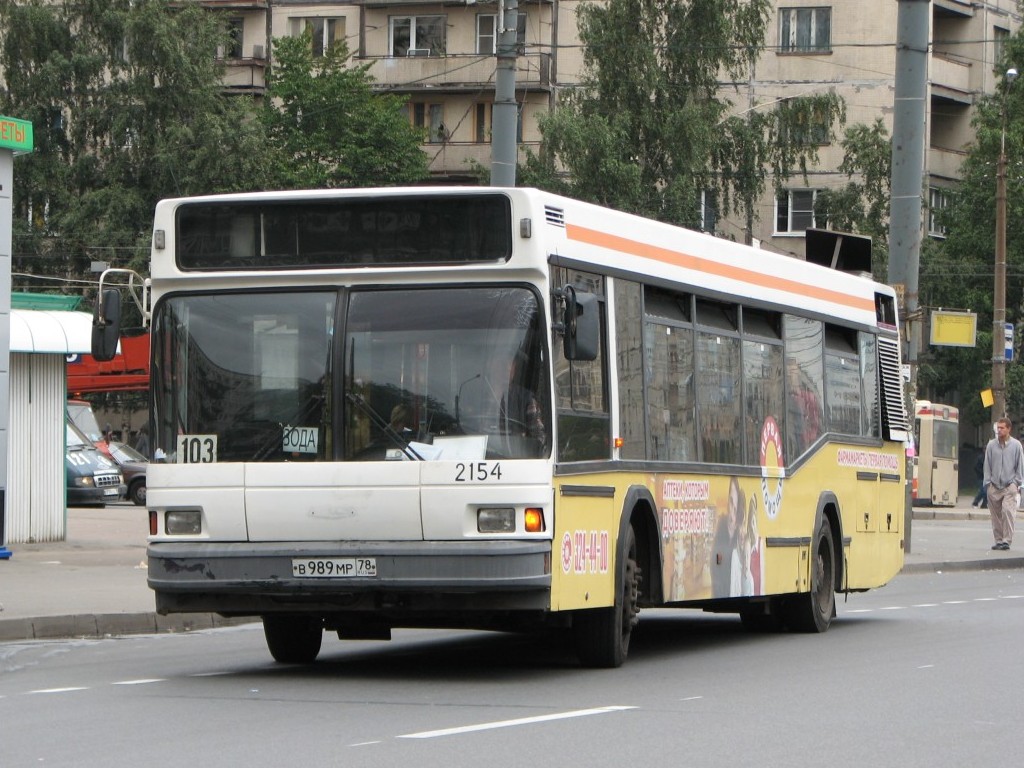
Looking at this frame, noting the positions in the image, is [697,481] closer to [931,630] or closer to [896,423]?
[931,630]

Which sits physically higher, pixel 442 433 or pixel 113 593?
pixel 442 433

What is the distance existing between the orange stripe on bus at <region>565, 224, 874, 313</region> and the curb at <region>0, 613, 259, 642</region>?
4926 millimetres

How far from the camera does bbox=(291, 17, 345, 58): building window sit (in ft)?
216

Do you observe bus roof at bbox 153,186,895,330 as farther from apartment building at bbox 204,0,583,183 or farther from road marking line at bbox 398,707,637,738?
apartment building at bbox 204,0,583,183

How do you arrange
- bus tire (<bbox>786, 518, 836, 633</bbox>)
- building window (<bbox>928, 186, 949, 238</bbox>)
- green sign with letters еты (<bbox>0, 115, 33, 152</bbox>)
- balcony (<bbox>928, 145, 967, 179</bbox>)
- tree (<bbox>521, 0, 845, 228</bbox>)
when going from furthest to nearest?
balcony (<bbox>928, 145, 967, 179</bbox>)
building window (<bbox>928, 186, 949, 238</bbox>)
tree (<bbox>521, 0, 845, 228</bbox>)
green sign with letters еты (<bbox>0, 115, 33, 152</bbox>)
bus tire (<bbox>786, 518, 836, 633</bbox>)

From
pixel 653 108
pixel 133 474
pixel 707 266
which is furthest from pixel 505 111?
pixel 653 108

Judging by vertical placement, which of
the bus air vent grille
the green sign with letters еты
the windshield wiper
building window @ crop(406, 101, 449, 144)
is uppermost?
building window @ crop(406, 101, 449, 144)

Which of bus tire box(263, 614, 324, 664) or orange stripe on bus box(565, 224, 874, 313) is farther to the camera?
bus tire box(263, 614, 324, 664)

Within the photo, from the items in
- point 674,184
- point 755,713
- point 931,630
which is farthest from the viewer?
point 674,184

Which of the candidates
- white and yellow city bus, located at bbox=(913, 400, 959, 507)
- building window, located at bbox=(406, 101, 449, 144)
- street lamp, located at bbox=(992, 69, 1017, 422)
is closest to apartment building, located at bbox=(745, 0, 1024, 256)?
building window, located at bbox=(406, 101, 449, 144)

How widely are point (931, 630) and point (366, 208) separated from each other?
673cm

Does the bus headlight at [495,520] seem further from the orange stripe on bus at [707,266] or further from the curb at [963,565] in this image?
the curb at [963,565]

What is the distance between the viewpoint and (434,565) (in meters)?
11.0

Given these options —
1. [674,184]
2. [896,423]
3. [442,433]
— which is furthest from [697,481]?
[674,184]
